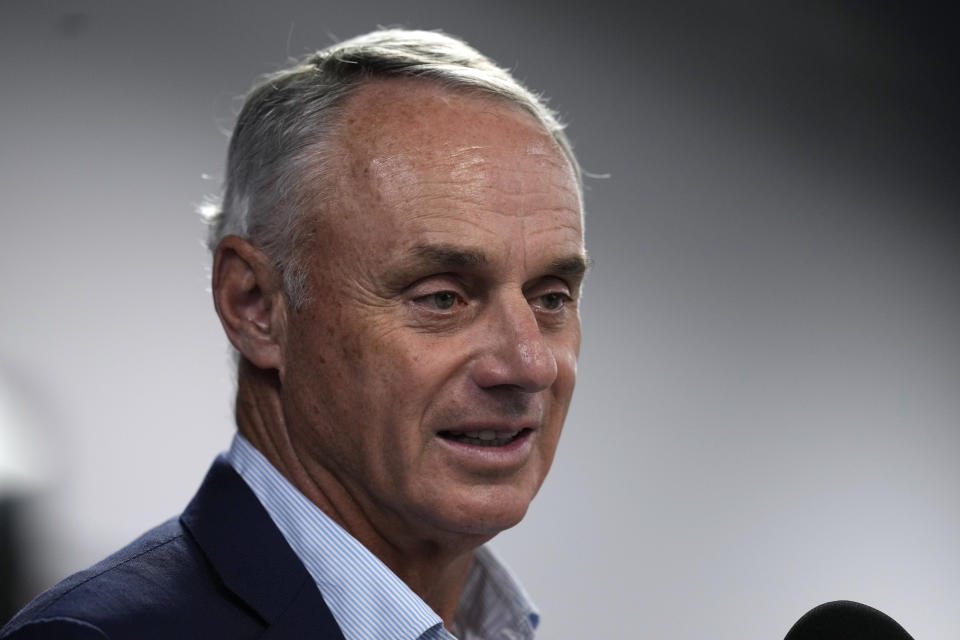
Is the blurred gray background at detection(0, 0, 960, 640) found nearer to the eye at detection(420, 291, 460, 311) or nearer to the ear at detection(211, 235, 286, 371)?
the ear at detection(211, 235, 286, 371)

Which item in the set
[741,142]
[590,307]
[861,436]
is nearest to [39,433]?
[590,307]

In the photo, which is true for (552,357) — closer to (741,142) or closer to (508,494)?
(508,494)

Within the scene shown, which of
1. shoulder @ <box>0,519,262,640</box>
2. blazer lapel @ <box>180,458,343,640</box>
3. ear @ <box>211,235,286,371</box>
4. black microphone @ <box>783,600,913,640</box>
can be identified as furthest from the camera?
ear @ <box>211,235,286,371</box>

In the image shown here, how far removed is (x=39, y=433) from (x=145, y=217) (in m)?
0.52

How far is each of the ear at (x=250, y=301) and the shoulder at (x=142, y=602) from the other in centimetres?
27

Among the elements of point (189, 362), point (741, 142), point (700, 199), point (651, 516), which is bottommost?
point (651, 516)

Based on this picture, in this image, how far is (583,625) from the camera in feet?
10.7

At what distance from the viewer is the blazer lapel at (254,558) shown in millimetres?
1217

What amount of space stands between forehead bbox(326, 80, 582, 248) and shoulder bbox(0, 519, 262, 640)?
0.45 m

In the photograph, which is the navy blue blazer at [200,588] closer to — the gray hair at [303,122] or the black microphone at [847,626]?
the gray hair at [303,122]

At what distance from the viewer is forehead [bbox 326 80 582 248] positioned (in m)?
1.33

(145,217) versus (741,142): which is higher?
(741,142)

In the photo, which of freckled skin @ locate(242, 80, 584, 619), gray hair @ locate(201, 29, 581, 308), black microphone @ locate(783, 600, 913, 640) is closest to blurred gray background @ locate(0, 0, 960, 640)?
gray hair @ locate(201, 29, 581, 308)

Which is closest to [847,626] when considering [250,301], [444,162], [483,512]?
[483,512]
